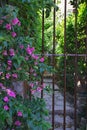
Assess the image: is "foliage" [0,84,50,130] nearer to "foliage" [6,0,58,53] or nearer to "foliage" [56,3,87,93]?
"foliage" [6,0,58,53]

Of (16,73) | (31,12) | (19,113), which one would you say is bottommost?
(19,113)

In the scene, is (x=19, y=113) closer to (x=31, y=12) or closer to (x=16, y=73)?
(x=16, y=73)

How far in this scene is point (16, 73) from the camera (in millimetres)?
2490

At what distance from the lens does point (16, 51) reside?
8.05 feet

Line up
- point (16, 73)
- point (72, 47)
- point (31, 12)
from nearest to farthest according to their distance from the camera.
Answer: point (16, 73) → point (31, 12) → point (72, 47)

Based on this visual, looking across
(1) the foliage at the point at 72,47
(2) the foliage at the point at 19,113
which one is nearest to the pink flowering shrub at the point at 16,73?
(2) the foliage at the point at 19,113

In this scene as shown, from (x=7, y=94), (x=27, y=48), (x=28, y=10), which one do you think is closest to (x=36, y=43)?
(x=28, y=10)

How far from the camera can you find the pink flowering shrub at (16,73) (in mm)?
2385

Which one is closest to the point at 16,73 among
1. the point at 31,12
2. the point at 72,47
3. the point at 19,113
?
the point at 19,113

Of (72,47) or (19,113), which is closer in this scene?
(19,113)

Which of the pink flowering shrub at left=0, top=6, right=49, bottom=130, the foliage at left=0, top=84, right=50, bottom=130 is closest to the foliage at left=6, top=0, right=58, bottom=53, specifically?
the pink flowering shrub at left=0, top=6, right=49, bottom=130

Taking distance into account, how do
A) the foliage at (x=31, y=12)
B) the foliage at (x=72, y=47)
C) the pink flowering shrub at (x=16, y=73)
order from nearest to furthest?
1. the pink flowering shrub at (x=16, y=73)
2. the foliage at (x=31, y=12)
3. the foliage at (x=72, y=47)

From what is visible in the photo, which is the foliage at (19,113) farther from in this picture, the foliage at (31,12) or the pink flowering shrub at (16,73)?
the foliage at (31,12)

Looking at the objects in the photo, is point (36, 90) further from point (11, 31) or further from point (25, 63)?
point (11, 31)
